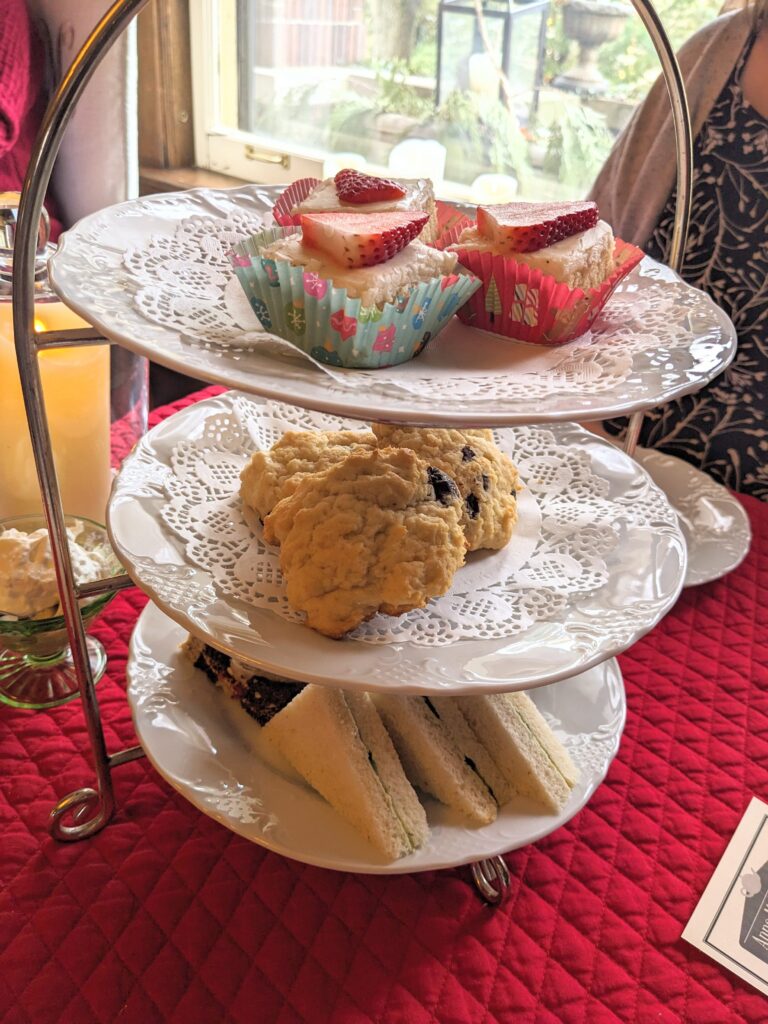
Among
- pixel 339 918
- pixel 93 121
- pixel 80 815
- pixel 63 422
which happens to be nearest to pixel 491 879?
A: pixel 339 918

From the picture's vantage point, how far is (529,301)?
653 mm

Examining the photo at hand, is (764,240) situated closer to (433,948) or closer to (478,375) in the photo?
(478,375)

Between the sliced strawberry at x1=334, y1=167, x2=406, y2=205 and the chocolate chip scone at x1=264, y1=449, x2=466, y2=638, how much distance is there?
21cm

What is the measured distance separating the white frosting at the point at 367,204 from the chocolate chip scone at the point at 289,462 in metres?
0.21

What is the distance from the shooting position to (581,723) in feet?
2.79

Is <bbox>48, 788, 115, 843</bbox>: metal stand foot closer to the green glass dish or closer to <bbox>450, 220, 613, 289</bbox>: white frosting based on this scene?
the green glass dish

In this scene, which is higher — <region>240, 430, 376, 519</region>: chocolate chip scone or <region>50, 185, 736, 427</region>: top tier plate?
<region>50, 185, 736, 427</region>: top tier plate

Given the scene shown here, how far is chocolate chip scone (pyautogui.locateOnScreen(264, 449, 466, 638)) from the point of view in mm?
655

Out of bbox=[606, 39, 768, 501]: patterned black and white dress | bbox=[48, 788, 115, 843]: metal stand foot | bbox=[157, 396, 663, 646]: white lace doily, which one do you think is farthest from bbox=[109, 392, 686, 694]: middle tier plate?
bbox=[606, 39, 768, 501]: patterned black and white dress

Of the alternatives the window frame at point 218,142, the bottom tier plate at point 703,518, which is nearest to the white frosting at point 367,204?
the bottom tier plate at point 703,518

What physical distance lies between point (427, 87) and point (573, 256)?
165 centimetres

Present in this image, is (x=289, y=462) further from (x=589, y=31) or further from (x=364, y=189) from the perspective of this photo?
(x=589, y=31)

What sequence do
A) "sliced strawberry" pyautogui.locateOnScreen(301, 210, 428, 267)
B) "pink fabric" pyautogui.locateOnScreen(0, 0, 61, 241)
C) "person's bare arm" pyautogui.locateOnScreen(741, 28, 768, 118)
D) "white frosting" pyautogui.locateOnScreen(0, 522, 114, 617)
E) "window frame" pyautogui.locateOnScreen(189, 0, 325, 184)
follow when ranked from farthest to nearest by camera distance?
"window frame" pyautogui.locateOnScreen(189, 0, 325, 184)
"pink fabric" pyautogui.locateOnScreen(0, 0, 61, 241)
"person's bare arm" pyautogui.locateOnScreen(741, 28, 768, 118)
"white frosting" pyautogui.locateOnScreen(0, 522, 114, 617)
"sliced strawberry" pyautogui.locateOnScreen(301, 210, 428, 267)

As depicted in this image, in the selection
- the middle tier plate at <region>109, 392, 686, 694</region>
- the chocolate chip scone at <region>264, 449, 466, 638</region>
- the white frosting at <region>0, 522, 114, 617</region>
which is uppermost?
the chocolate chip scone at <region>264, 449, 466, 638</region>
